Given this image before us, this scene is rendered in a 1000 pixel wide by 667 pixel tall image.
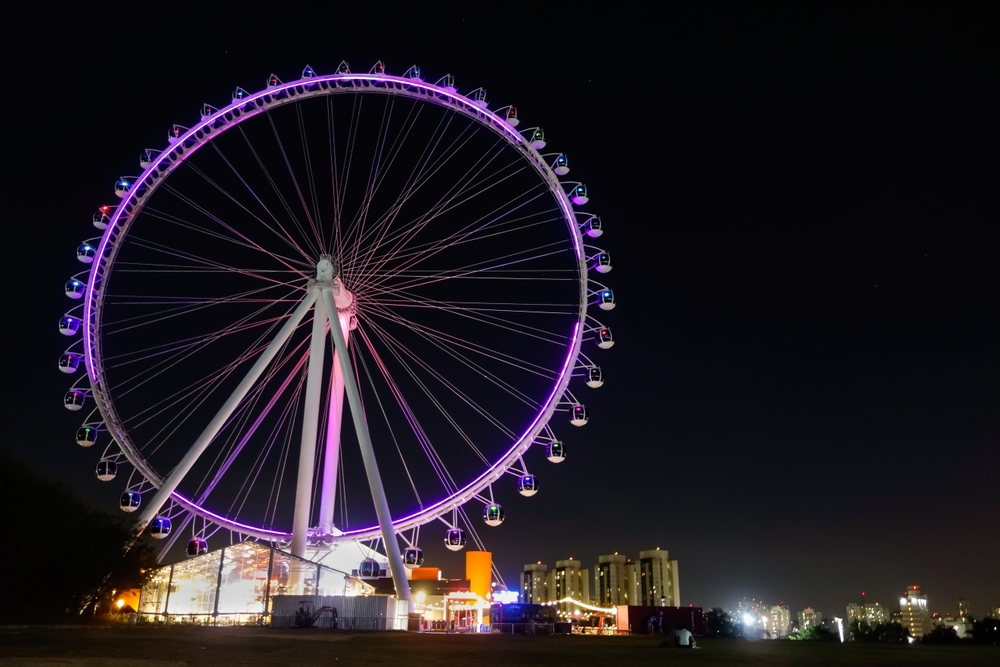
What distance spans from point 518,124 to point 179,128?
14.3 m

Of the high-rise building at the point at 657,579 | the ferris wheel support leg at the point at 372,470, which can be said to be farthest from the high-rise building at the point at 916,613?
the ferris wheel support leg at the point at 372,470

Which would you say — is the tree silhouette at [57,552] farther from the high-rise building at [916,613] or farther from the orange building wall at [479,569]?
the high-rise building at [916,613]

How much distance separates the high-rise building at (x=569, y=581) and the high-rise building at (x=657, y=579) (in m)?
10.8

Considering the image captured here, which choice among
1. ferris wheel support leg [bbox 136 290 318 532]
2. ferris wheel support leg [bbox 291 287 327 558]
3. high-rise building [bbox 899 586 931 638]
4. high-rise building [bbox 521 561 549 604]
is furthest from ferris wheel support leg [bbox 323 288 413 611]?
high-rise building [bbox 521 561 549 604]

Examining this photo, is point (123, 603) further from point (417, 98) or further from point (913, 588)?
point (913, 588)

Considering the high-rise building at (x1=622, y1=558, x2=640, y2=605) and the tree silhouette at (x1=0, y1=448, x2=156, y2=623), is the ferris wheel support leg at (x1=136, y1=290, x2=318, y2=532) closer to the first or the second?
the tree silhouette at (x1=0, y1=448, x2=156, y2=623)

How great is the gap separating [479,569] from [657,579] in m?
64.4

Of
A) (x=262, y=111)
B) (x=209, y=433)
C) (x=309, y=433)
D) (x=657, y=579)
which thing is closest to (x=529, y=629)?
(x=309, y=433)

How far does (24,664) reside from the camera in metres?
10.0

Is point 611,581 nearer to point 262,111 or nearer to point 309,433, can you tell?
point 309,433

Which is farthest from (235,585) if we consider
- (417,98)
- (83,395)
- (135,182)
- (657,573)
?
(657,573)

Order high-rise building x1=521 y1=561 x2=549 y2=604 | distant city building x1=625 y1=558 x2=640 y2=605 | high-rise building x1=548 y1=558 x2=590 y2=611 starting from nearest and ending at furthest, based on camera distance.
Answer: distant city building x1=625 y1=558 x2=640 y2=605 < high-rise building x1=548 y1=558 x2=590 y2=611 < high-rise building x1=521 y1=561 x2=549 y2=604

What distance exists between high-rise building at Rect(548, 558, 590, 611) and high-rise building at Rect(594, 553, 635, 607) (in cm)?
236

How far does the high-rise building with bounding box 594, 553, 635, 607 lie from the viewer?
439 ft
